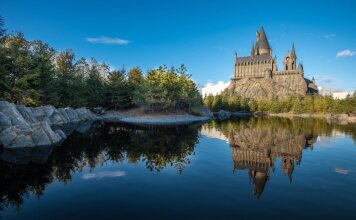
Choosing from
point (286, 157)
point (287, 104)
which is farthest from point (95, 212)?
point (287, 104)

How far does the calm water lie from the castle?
146 meters

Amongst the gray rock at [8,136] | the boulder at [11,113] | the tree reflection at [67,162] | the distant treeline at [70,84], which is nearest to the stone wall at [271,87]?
the distant treeline at [70,84]

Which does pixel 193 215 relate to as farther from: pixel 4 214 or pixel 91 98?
pixel 91 98

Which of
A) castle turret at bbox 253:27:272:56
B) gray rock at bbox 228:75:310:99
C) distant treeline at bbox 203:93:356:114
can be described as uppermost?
castle turret at bbox 253:27:272:56

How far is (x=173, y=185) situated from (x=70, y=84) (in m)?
49.9

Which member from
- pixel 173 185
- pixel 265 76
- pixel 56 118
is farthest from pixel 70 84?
pixel 265 76

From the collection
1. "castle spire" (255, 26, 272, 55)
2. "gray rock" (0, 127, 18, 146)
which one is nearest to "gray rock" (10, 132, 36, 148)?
"gray rock" (0, 127, 18, 146)

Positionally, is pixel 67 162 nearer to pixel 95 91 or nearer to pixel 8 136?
pixel 8 136

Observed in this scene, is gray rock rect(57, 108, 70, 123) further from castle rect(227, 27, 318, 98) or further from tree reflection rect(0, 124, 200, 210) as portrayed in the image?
castle rect(227, 27, 318, 98)

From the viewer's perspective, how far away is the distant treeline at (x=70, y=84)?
37.0 m

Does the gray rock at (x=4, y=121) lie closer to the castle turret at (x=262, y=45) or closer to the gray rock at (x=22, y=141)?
the gray rock at (x=22, y=141)

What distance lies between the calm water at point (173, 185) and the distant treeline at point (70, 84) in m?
26.0

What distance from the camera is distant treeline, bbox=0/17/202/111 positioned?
121 feet

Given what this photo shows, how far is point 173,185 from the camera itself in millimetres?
10062
